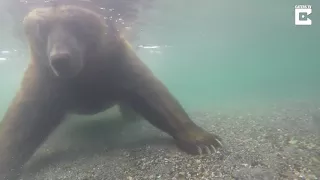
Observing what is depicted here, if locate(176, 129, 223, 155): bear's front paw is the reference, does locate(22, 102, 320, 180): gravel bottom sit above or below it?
below

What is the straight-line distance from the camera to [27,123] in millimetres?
5223

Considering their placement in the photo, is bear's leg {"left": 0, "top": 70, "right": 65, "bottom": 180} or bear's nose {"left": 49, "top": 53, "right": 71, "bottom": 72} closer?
bear's nose {"left": 49, "top": 53, "right": 71, "bottom": 72}

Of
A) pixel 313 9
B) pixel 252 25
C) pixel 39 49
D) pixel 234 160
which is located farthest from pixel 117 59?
pixel 252 25

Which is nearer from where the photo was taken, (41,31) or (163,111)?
(163,111)

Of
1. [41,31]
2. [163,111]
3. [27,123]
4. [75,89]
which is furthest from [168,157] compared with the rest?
[41,31]

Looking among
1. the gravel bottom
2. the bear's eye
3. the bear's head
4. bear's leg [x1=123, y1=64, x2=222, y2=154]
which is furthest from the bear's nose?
the gravel bottom

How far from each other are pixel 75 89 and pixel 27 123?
0.99m

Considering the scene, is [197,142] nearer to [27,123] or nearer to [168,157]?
[168,157]

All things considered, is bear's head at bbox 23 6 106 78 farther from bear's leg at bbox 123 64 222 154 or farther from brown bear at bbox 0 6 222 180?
bear's leg at bbox 123 64 222 154

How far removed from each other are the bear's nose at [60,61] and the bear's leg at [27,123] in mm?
849

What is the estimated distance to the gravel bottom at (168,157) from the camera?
4.20 m

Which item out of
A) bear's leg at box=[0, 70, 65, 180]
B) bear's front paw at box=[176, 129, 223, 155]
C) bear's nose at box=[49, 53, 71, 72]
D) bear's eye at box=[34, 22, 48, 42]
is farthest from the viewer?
bear's eye at box=[34, 22, 48, 42]

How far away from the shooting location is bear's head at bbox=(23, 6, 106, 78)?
4.87 metres

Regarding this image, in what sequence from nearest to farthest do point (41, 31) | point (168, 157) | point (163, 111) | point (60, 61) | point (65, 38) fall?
point (60, 61) < point (168, 157) < point (65, 38) < point (163, 111) < point (41, 31)
